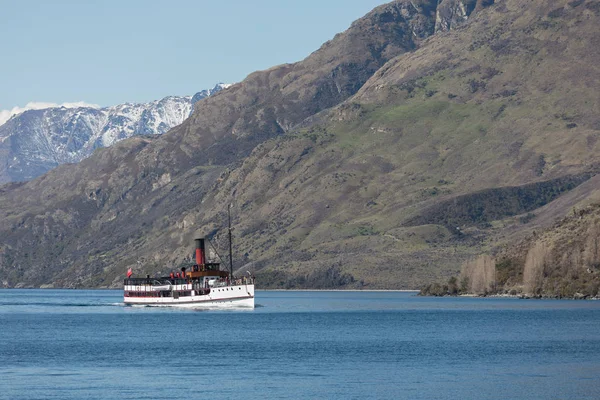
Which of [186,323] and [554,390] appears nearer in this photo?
[554,390]

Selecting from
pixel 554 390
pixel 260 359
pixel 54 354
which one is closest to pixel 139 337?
pixel 54 354

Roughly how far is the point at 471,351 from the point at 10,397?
6241 cm

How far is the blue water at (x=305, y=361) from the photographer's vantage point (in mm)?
102812

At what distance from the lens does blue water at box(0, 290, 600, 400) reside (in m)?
103

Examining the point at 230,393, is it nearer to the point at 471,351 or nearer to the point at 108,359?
the point at 108,359

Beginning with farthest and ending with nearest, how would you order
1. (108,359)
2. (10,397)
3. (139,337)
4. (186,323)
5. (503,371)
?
(186,323) → (139,337) → (108,359) → (503,371) → (10,397)

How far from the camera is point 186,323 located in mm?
199375

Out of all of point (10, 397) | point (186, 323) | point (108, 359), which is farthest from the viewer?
point (186, 323)

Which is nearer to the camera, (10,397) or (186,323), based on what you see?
(10,397)

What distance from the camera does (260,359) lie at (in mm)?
132500

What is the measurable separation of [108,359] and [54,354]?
10.7 metres

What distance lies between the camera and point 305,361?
129 metres

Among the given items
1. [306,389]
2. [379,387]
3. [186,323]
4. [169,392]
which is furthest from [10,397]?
[186,323]

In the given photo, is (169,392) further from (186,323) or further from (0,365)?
(186,323)
